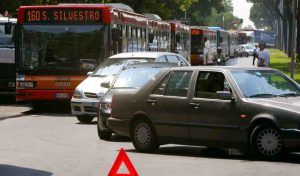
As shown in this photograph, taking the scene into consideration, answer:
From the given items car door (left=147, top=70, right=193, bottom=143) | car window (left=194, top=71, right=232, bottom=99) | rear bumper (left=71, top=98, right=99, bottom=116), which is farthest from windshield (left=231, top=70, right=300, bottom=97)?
rear bumper (left=71, top=98, right=99, bottom=116)

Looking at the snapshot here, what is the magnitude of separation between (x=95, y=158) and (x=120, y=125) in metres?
1.24

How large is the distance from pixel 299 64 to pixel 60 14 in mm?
39727

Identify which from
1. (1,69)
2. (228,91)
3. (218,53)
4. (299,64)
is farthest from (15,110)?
(218,53)

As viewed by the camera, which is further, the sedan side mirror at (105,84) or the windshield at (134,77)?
the sedan side mirror at (105,84)

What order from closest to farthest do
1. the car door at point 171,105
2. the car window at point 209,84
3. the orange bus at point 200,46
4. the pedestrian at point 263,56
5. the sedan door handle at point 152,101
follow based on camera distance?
the car window at point 209,84 < the car door at point 171,105 < the sedan door handle at point 152,101 < the pedestrian at point 263,56 < the orange bus at point 200,46

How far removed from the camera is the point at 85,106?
67.4ft

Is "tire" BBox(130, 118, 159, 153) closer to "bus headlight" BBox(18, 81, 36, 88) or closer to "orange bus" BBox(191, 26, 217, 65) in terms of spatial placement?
"bus headlight" BBox(18, 81, 36, 88)

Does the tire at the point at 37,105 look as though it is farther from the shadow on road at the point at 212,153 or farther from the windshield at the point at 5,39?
the shadow on road at the point at 212,153

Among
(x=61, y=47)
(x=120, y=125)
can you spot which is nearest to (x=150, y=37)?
(x=61, y=47)

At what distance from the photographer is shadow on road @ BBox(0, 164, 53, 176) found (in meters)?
11.8

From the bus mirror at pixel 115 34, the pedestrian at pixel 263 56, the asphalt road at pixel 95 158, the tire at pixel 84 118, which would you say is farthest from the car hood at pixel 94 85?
the pedestrian at pixel 263 56

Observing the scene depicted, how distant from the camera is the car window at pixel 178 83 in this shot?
1371 centimetres

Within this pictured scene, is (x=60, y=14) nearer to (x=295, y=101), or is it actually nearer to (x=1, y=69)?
(x=1, y=69)

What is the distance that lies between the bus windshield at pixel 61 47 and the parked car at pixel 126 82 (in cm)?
677
